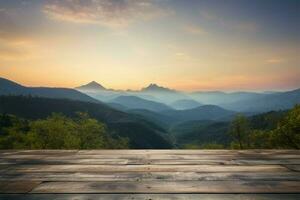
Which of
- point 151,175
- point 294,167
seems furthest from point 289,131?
point 151,175

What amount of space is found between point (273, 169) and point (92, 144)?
48032 mm

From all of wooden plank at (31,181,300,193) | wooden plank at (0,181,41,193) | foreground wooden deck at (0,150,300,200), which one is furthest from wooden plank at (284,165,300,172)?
wooden plank at (0,181,41,193)

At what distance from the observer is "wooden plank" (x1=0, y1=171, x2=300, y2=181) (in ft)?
11.8

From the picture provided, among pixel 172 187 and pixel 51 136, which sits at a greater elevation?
pixel 172 187

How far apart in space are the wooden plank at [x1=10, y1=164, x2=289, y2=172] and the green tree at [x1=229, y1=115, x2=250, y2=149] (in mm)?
56076

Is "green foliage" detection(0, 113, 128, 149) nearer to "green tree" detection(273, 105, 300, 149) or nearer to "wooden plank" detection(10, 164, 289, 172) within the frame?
"green tree" detection(273, 105, 300, 149)

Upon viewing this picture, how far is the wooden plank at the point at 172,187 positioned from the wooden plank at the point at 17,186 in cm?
10

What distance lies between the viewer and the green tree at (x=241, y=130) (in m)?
57.8

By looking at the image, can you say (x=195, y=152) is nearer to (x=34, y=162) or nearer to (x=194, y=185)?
(x=194, y=185)

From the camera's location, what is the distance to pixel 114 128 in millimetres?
196750

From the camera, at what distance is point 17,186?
10.9 ft

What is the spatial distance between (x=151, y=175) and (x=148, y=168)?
44cm

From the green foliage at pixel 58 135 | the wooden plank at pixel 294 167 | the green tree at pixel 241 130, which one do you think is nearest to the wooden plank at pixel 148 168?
the wooden plank at pixel 294 167

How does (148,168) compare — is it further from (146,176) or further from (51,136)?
(51,136)
